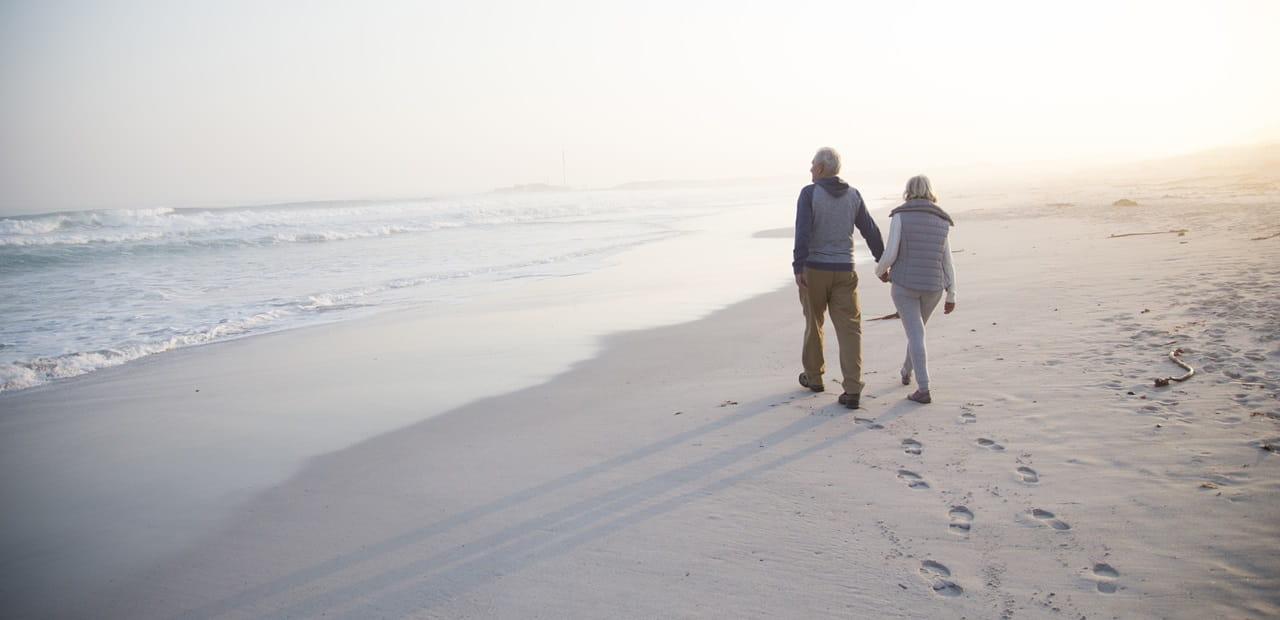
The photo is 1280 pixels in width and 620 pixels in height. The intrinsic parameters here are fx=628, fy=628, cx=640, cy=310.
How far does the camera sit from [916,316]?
4656mm

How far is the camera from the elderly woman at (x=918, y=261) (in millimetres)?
4516

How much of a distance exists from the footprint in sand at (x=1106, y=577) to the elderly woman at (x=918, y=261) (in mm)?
2001

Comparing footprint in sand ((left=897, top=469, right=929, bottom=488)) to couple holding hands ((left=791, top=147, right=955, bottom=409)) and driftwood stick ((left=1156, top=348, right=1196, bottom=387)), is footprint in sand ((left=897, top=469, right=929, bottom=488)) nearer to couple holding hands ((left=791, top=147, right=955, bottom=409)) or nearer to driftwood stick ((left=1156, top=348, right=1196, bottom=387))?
couple holding hands ((left=791, top=147, right=955, bottom=409))

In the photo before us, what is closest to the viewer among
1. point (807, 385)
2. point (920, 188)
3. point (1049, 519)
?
point (1049, 519)

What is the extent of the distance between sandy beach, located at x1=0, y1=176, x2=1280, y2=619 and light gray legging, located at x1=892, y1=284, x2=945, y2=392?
27 cm

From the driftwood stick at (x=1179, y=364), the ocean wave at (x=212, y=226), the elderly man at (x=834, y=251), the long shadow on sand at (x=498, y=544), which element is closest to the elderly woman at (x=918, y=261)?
the elderly man at (x=834, y=251)

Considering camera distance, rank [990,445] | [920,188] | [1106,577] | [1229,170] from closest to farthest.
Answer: [1106,577], [990,445], [920,188], [1229,170]

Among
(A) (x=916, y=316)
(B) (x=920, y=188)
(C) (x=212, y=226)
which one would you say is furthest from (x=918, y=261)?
(C) (x=212, y=226)

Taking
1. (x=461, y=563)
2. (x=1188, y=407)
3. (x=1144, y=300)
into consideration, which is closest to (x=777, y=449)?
(x=461, y=563)

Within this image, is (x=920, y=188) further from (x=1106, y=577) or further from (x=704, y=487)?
(x=1106, y=577)

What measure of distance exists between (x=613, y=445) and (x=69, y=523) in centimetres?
330

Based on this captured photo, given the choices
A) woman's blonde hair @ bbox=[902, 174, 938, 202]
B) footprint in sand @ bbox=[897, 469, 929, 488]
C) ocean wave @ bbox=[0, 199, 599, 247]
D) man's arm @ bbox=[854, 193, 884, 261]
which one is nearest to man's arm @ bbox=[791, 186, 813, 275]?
man's arm @ bbox=[854, 193, 884, 261]

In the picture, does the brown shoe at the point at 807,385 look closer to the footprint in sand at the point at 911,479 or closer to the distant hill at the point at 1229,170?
the footprint in sand at the point at 911,479

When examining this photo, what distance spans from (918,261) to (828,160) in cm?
98
